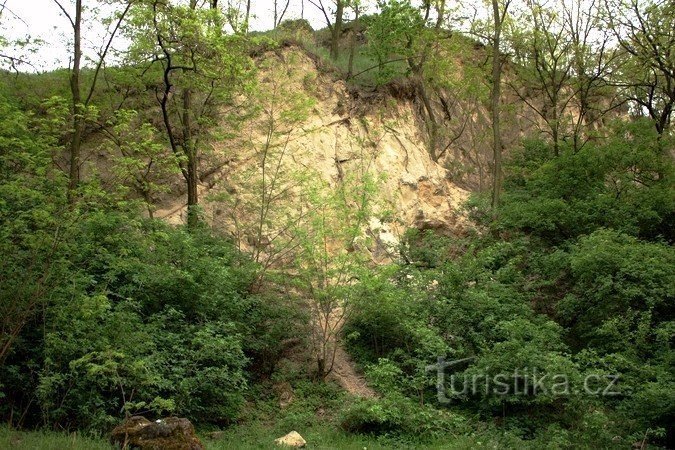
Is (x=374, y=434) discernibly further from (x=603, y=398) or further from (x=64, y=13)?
(x=64, y=13)

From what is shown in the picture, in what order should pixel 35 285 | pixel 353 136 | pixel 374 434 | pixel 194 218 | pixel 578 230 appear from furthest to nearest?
pixel 353 136 → pixel 578 230 → pixel 194 218 → pixel 374 434 → pixel 35 285

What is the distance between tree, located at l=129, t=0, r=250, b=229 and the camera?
14945 millimetres

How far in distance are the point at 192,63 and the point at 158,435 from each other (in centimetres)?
995

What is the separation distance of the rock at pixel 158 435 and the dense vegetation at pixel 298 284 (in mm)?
503

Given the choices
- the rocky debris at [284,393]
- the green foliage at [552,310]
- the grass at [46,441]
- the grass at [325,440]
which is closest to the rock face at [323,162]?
the green foliage at [552,310]

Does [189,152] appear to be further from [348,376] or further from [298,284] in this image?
[348,376]

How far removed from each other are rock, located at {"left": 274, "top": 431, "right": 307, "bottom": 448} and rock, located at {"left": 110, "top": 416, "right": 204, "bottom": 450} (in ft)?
7.24

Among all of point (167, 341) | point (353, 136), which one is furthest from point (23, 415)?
point (353, 136)

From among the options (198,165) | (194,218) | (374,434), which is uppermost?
(198,165)

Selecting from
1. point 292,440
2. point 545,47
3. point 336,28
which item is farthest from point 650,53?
point 292,440

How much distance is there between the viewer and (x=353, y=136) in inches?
826

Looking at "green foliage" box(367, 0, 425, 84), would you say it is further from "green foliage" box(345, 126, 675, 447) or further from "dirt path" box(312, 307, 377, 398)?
"dirt path" box(312, 307, 377, 398)

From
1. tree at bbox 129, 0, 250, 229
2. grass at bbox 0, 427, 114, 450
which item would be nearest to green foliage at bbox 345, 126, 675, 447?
grass at bbox 0, 427, 114, 450

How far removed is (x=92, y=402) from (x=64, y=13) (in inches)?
367
